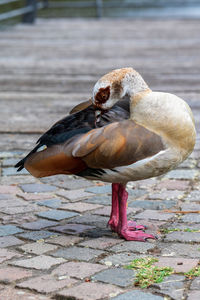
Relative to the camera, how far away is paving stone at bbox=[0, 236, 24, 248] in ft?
12.2

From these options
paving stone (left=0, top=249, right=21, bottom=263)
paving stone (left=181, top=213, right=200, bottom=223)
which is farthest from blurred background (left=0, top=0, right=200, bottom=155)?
paving stone (left=0, top=249, right=21, bottom=263)

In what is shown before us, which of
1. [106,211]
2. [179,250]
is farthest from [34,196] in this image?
[179,250]

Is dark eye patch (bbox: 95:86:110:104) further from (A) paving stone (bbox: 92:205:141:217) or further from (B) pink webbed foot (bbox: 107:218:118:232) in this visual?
(A) paving stone (bbox: 92:205:141:217)

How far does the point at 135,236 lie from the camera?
3.79 meters

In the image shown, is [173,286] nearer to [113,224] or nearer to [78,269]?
[78,269]

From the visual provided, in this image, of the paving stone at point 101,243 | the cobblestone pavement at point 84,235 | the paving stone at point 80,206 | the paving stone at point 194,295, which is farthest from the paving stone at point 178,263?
the paving stone at point 80,206

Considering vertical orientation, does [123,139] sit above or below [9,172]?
above

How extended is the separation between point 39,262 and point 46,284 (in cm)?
33

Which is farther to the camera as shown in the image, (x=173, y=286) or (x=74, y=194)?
(x=74, y=194)

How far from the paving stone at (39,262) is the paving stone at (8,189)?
1.42 m

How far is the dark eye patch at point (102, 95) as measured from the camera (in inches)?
141

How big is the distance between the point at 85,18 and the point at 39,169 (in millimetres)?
17281

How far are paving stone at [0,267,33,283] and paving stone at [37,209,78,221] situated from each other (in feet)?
3.20

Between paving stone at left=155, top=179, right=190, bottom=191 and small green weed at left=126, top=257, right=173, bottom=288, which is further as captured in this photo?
paving stone at left=155, top=179, right=190, bottom=191
